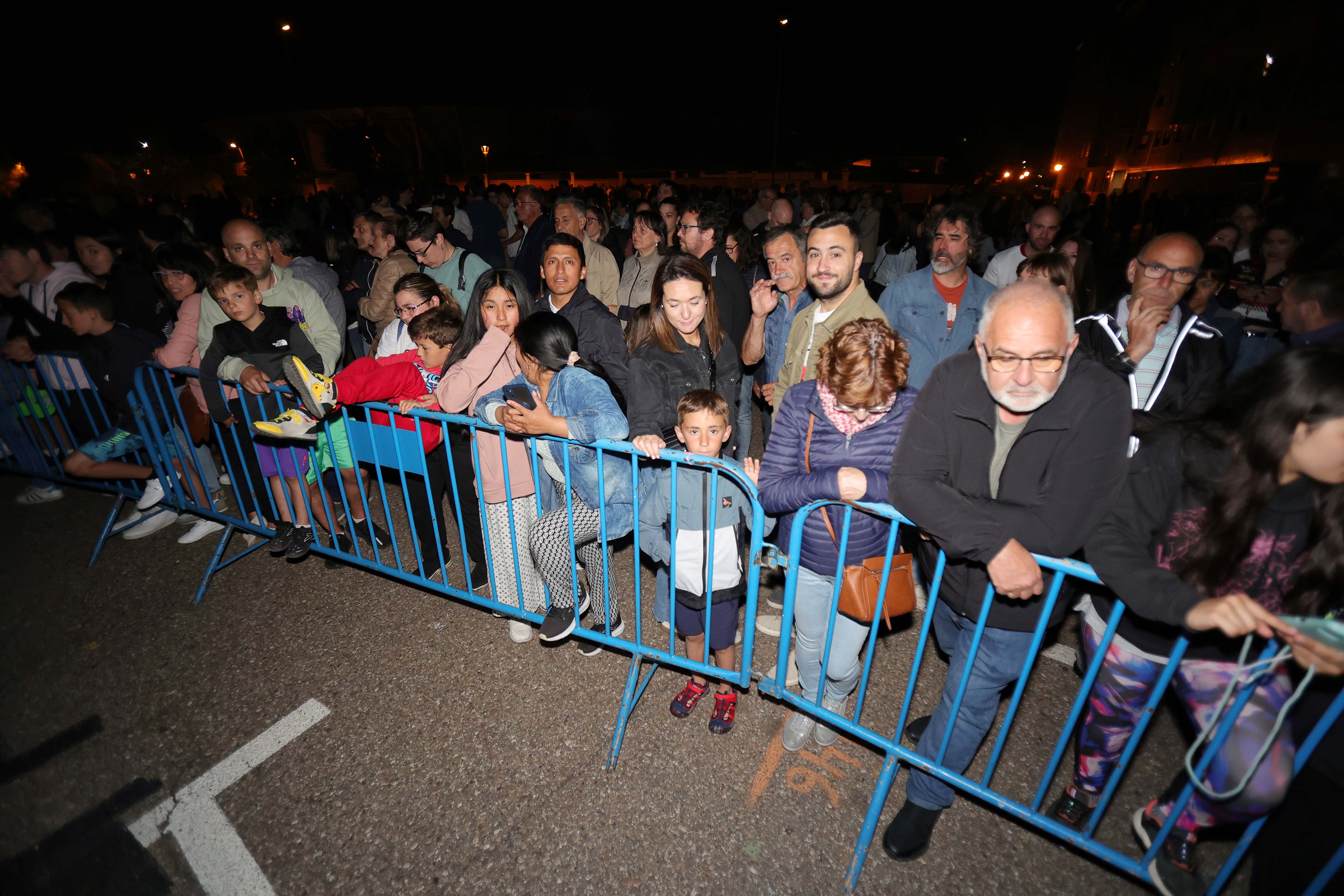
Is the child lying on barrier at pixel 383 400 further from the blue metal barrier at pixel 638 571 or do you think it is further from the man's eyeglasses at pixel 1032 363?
the man's eyeglasses at pixel 1032 363

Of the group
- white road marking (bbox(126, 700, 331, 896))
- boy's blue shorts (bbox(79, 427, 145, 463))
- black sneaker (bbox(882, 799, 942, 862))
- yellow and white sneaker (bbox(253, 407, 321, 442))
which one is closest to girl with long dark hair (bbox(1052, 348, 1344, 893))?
black sneaker (bbox(882, 799, 942, 862))

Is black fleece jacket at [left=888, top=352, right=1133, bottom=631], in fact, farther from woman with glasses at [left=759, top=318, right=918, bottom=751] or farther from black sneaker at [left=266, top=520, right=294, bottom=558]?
black sneaker at [left=266, top=520, right=294, bottom=558]

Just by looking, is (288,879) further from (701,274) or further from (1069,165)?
(1069,165)

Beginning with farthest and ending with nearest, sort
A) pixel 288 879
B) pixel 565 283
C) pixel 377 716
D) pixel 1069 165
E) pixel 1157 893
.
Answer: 1. pixel 1069 165
2. pixel 565 283
3. pixel 377 716
4. pixel 288 879
5. pixel 1157 893

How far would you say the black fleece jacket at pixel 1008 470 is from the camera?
6.29ft

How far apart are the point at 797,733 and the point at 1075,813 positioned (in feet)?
4.05

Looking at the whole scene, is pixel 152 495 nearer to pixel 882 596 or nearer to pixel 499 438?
pixel 499 438

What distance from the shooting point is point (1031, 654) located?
2.19m

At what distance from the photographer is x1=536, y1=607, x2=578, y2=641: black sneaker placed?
3.13 metres

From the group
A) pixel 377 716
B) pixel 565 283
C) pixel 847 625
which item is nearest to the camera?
pixel 847 625

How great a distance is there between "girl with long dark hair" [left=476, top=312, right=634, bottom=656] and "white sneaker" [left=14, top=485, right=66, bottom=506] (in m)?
5.22

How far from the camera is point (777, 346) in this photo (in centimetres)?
437

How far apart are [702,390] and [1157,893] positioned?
8.94 ft

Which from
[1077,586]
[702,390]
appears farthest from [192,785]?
[1077,586]
